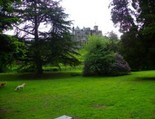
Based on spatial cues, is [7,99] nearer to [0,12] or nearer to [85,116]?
[0,12]

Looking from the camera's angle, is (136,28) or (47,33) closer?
(136,28)

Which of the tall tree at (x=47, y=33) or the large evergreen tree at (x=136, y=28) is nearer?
the large evergreen tree at (x=136, y=28)

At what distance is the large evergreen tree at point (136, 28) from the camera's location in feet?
67.9

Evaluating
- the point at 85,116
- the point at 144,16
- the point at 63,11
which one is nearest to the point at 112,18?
the point at 144,16

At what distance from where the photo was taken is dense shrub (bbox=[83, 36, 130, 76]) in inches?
1033

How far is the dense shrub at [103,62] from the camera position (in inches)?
1033

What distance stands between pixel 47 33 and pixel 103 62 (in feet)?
21.5

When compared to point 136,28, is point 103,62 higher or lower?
lower

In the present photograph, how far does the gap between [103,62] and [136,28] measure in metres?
5.86

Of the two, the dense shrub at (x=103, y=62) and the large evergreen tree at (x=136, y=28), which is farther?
the dense shrub at (x=103, y=62)

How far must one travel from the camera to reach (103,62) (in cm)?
2645

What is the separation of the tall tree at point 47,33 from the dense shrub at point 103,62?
72.8 inches

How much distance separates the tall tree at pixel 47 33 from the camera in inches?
1044

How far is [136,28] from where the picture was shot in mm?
21891
